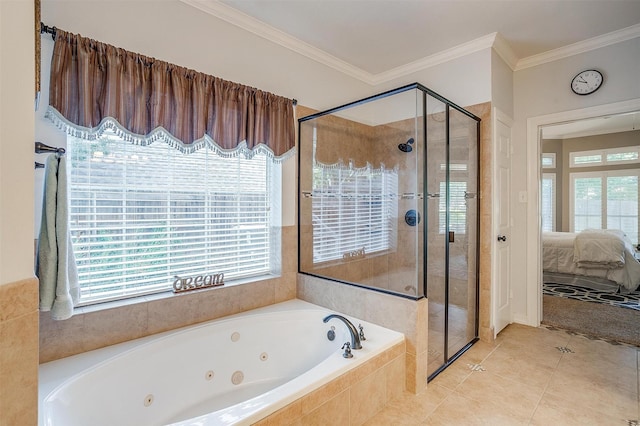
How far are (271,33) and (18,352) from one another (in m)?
2.58

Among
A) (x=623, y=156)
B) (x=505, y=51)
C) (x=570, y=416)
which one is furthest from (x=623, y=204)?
(x=570, y=416)

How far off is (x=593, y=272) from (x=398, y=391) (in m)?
4.02

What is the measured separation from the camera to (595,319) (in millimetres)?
3227

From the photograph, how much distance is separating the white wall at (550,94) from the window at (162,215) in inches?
96.1

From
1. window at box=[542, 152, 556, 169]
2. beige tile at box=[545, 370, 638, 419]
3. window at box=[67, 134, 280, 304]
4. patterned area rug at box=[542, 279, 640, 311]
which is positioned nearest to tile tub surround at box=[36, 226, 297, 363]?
window at box=[67, 134, 280, 304]

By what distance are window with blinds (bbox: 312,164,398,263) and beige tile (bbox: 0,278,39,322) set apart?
220 centimetres

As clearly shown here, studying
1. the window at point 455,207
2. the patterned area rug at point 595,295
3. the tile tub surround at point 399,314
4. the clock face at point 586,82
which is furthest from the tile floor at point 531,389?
the clock face at point 586,82

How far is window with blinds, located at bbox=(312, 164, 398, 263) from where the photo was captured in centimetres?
302

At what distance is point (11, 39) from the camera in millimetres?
812

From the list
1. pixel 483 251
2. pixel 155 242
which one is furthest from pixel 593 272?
pixel 155 242

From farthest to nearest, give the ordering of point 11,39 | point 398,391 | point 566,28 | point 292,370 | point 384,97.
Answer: point 566,28 < point 384,97 < point 292,370 < point 398,391 < point 11,39

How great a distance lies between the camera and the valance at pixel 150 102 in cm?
166

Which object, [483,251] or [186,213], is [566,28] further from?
[186,213]

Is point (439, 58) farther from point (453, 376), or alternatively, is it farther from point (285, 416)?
point (285, 416)
